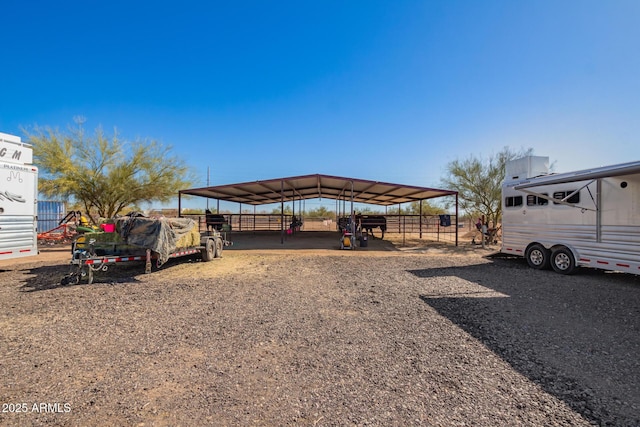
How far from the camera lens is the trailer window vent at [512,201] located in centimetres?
1013

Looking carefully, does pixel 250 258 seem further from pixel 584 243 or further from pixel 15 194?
pixel 584 243

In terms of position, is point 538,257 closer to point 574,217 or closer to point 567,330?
point 574,217

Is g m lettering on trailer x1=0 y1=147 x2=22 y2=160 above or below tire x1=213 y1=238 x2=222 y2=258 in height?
above

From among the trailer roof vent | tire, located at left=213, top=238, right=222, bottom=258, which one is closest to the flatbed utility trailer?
tire, located at left=213, top=238, right=222, bottom=258

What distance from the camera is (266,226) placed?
3359 centimetres

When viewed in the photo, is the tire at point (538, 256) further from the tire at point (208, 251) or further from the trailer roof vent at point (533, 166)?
the tire at point (208, 251)

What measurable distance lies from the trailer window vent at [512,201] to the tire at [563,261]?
1.94 metres

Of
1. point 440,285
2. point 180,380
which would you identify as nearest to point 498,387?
point 180,380

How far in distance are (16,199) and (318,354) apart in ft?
30.0

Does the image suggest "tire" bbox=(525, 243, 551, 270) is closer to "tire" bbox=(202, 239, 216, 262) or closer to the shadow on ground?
the shadow on ground

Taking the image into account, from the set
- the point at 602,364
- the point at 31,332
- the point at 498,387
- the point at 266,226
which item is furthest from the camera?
the point at 266,226

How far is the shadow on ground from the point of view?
2.84 m

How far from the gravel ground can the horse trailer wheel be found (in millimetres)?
2065

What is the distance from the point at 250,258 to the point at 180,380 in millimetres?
8664
